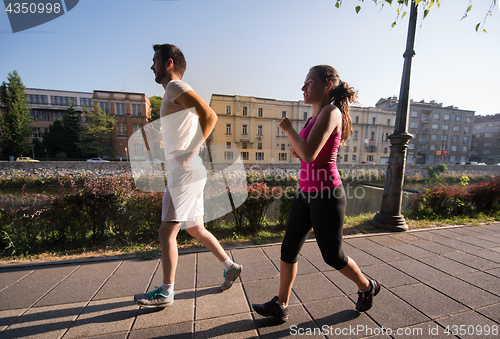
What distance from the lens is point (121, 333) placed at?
158cm

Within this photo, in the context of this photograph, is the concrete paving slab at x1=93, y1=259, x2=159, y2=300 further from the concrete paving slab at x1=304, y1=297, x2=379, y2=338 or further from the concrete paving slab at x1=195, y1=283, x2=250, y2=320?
the concrete paving slab at x1=304, y1=297, x2=379, y2=338

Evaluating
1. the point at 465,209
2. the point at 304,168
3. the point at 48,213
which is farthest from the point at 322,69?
the point at 465,209

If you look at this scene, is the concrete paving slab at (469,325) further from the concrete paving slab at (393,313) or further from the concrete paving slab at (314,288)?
the concrete paving slab at (314,288)

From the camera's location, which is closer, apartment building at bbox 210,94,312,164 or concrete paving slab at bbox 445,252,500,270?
concrete paving slab at bbox 445,252,500,270

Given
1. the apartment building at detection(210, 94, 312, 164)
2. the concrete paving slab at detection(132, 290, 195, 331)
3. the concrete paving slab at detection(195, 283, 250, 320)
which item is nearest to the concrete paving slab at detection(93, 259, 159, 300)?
the concrete paving slab at detection(132, 290, 195, 331)

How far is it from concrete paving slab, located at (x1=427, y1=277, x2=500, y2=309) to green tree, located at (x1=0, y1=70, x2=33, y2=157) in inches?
2085

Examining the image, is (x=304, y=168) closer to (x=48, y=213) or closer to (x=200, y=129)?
(x=200, y=129)

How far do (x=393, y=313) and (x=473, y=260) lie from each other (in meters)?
2.03

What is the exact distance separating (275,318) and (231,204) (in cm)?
240

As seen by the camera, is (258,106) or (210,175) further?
(258,106)

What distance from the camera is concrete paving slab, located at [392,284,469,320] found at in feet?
5.90

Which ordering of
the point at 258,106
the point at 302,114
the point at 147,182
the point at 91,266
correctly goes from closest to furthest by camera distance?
the point at 91,266 < the point at 147,182 < the point at 302,114 < the point at 258,106

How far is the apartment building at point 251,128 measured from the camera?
3819cm

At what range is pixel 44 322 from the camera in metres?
1.68
